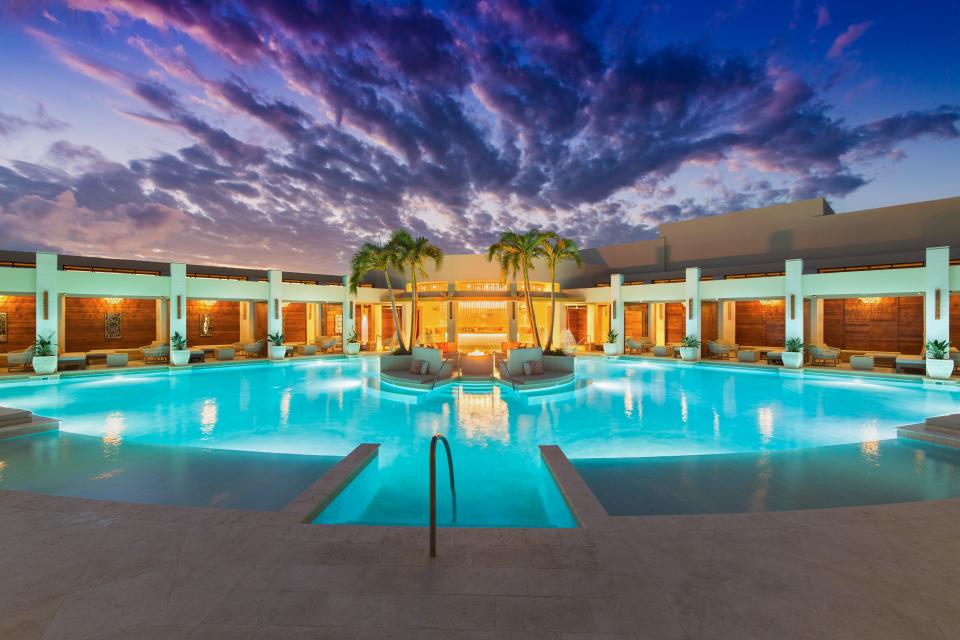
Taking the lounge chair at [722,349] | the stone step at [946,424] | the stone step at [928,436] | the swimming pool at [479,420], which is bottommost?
the swimming pool at [479,420]

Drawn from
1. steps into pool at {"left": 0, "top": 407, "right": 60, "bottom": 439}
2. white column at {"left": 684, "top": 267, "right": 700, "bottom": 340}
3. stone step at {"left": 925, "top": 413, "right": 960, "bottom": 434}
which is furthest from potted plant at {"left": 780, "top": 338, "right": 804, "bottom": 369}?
steps into pool at {"left": 0, "top": 407, "right": 60, "bottom": 439}

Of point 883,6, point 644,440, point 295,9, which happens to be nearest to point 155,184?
point 295,9

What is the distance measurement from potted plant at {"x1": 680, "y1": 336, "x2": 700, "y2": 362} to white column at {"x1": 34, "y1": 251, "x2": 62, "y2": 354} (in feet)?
93.5

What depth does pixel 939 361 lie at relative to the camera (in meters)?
14.7

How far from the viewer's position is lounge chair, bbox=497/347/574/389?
46.0 ft

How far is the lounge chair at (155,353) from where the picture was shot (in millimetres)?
18547

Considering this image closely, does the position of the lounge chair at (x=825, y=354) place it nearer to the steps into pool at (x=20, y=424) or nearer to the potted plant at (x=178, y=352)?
the steps into pool at (x=20, y=424)

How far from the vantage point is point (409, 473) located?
6488 mm

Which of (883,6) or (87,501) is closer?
(87,501)

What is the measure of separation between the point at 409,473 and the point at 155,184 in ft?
89.6

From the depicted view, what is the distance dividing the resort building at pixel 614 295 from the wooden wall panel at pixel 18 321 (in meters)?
0.05

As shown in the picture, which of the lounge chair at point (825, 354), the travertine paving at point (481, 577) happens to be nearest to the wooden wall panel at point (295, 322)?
the travertine paving at point (481, 577)

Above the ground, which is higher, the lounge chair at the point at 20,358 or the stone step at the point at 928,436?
the lounge chair at the point at 20,358

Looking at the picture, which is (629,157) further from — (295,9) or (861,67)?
(295,9)
